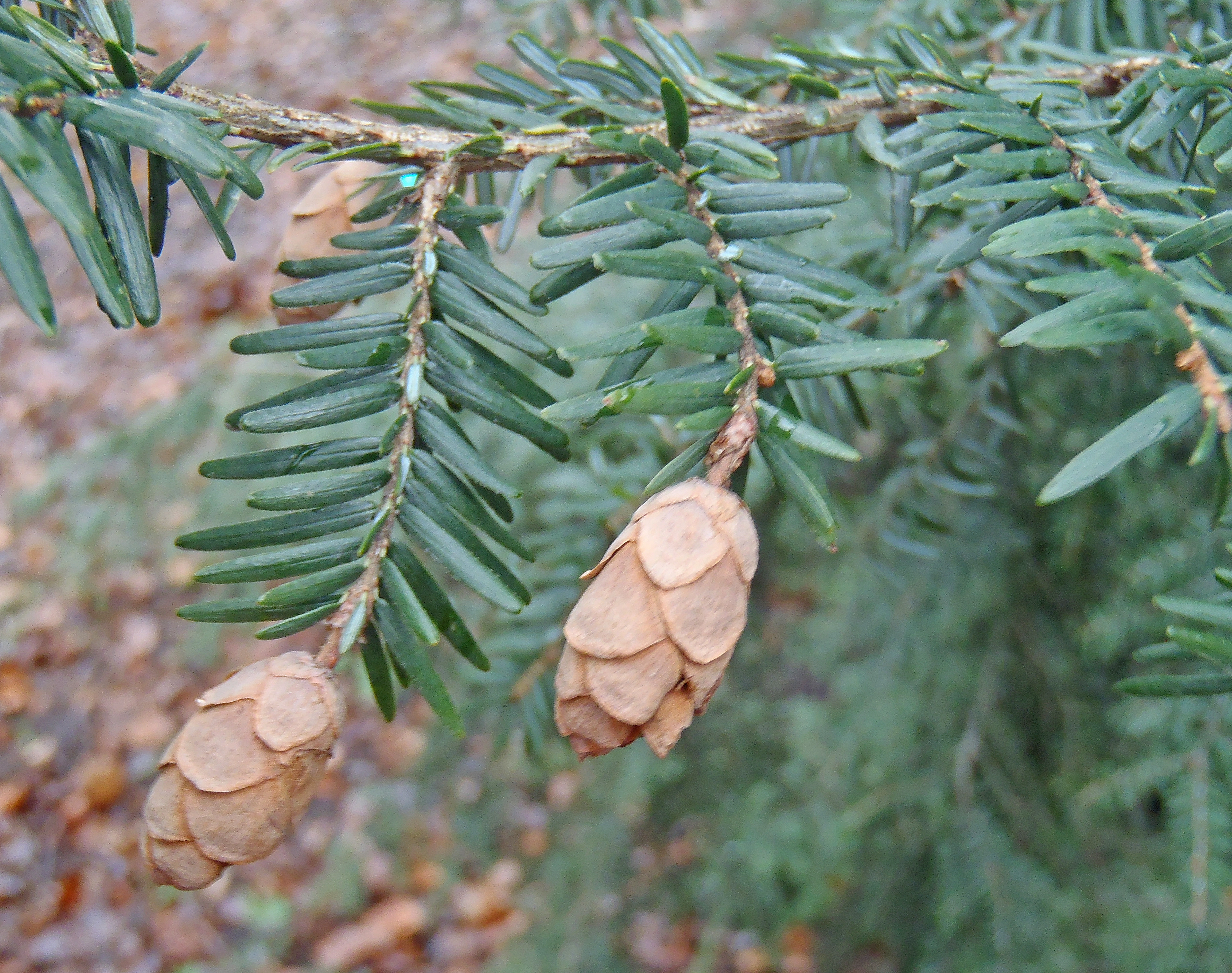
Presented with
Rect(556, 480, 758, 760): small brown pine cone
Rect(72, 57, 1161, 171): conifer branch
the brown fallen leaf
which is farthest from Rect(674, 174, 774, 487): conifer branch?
the brown fallen leaf

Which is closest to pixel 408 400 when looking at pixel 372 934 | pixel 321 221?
pixel 321 221

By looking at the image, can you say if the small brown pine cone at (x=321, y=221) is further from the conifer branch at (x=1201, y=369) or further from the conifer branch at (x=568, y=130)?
the conifer branch at (x=1201, y=369)

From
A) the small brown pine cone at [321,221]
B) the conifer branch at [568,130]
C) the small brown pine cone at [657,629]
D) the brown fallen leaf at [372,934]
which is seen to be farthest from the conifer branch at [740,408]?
the brown fallen leaf at [372,934]

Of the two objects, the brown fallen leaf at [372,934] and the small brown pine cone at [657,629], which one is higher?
the small brown pine cone at [657,629]

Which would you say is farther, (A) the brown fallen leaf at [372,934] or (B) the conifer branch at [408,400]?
(A) the brown fallen leaf at [372,934]

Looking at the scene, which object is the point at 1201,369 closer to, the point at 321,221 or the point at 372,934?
the point at 321,221

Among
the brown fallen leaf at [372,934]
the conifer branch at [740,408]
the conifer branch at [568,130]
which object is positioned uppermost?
the conifer branch at [568,130]
